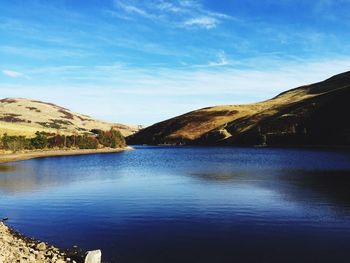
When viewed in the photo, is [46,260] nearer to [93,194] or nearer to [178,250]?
[178,250]

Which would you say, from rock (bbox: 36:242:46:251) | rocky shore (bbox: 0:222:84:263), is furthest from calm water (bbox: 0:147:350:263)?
rock (bbox: 36:242:46:251)

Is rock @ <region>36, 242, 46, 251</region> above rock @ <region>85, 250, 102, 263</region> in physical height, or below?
below

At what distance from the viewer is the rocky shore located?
24.7 m

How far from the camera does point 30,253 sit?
26578 millimetres

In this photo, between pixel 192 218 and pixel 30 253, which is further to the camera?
pixel 192 218

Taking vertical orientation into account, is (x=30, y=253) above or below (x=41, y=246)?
above

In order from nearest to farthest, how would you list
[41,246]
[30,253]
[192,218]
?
[30,253]
[41,246]
[192,218]

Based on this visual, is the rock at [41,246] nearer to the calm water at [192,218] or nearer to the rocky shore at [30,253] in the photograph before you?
the rocky shore at [30,253]

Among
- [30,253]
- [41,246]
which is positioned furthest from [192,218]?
[30,253]

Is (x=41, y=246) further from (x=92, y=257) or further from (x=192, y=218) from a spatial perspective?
(x=192, y=218)

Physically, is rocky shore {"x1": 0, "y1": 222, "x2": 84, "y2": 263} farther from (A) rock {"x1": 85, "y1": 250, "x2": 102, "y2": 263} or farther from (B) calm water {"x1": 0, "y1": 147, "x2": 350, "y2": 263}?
(B) calm water {"x1": 0, "y1": 147, "x2": 350, "y2": 263}

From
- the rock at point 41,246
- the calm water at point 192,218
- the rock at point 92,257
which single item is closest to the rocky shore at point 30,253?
the rock at point 41,246

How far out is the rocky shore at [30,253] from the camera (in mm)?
24734


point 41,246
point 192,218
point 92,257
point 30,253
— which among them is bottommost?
point 192,218
